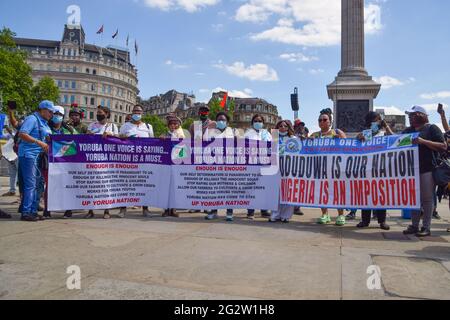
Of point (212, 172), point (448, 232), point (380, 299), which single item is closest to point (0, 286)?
point (380, 299)

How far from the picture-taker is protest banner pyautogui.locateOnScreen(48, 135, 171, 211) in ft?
21.3

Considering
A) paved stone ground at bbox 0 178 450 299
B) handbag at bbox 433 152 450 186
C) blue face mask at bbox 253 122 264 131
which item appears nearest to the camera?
paved stone ground at bbox 0 178 450 299

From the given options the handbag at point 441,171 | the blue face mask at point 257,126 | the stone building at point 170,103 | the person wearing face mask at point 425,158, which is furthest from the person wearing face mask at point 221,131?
the stone building at point 170,103

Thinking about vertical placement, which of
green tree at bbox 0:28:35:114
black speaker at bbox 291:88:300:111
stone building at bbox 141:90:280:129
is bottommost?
black speaker at bbox 291:88:300:111

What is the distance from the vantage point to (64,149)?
6578 mm

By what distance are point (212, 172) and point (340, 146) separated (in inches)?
93.8

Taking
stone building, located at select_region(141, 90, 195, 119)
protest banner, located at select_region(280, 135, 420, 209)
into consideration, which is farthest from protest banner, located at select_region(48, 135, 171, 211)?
stone building, located at select_region(141, 90, 195, 119)

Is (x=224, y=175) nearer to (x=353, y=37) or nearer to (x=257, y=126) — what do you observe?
(x=257, y=126)

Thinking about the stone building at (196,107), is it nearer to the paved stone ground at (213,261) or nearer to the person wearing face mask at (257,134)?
the person wearing face mask at (257,134)

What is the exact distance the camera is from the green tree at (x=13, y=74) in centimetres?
4228

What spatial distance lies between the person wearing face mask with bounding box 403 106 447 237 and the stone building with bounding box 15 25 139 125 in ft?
355

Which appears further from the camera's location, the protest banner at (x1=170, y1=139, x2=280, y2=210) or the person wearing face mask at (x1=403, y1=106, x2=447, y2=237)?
the protest banner at (x1=170, y1=139, x2=280, y2=210)

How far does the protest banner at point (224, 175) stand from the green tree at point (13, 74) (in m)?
42.1

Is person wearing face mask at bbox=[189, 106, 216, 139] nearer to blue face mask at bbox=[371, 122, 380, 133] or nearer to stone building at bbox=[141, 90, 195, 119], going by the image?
blue face mask at bbox=[371, 122, 380, 133]
